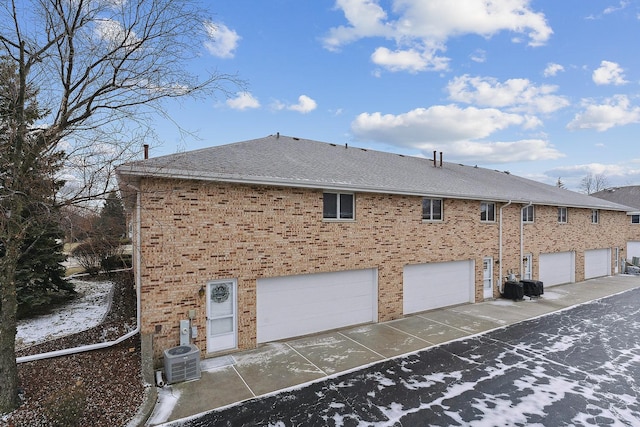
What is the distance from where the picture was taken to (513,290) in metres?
13.3

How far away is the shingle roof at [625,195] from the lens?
93.7ft

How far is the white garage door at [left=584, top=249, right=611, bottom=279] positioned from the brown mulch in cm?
2254

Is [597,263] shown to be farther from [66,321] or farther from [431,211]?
[66,321]

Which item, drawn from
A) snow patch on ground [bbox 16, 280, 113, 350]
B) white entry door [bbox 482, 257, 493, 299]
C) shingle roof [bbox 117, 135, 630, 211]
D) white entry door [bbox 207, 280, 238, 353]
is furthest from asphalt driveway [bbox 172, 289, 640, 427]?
snow patch on ground [bbox 16, 280, 113, 350]

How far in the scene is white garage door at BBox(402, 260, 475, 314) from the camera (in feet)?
36.3

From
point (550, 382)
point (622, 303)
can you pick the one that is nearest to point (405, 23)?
point (550, 382)

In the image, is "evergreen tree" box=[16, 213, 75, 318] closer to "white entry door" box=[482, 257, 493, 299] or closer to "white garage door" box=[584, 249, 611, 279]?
"white entry door" box=[482, 257, 493, 299]

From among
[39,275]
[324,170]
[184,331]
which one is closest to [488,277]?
[324,170]

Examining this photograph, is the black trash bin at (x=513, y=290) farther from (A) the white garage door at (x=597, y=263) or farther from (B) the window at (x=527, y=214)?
(A) the white garage door at (x=597, y=263)

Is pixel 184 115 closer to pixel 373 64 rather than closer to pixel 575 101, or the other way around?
pixel 373 64

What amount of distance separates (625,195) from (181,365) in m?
39.8

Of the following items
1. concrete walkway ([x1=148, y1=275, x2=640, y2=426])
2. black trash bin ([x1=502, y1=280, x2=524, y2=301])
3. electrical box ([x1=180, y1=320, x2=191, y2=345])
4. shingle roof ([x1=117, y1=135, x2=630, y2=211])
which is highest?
shingle roof ([x1=117, y1=135, x2=630, y2=211])

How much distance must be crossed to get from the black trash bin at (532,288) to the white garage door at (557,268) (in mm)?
2551

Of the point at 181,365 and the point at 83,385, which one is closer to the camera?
the point at 83,385
